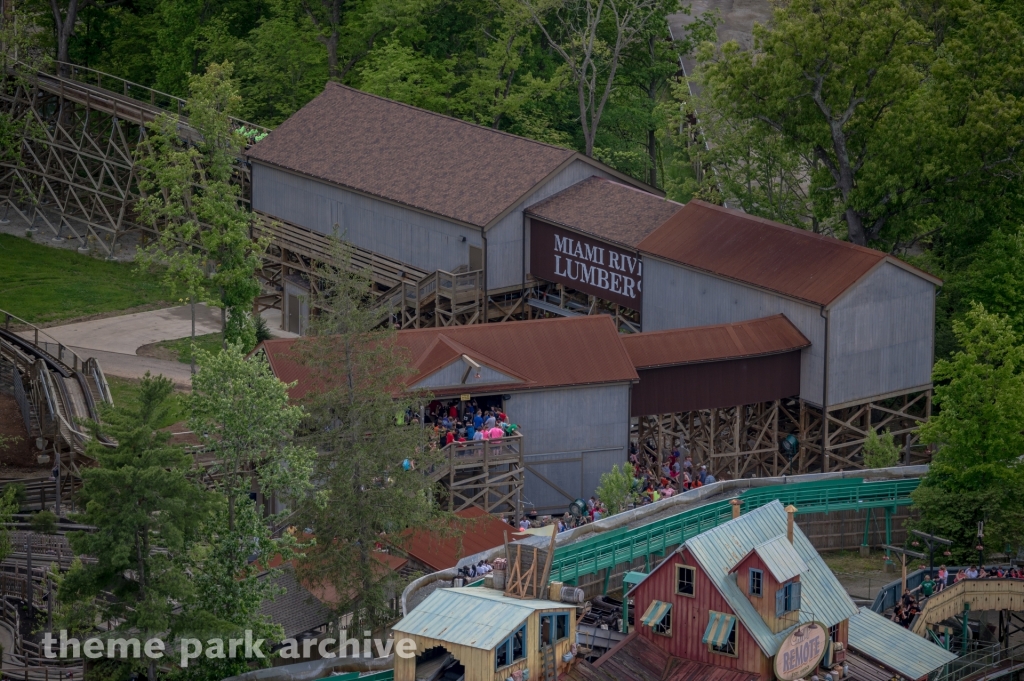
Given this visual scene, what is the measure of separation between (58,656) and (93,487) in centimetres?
556

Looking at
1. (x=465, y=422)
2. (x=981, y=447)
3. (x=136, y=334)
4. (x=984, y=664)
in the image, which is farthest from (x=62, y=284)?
(x=984, y=664)

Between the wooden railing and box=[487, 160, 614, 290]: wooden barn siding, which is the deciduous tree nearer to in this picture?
the wooden railing

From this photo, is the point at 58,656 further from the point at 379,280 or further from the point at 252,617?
the point at 379,280

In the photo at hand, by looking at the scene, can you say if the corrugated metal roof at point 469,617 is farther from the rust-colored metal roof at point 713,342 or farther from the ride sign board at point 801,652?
the rust-colored metal roof at point 713,342

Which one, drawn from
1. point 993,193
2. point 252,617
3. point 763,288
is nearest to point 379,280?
point 763,288

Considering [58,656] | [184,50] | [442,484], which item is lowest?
[58,656]

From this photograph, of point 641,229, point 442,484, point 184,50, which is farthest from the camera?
point 184,50

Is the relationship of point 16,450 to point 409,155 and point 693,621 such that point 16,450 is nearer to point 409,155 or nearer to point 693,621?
point 409,155

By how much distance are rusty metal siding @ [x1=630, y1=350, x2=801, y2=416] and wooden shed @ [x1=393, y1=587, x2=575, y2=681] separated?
14754 mm

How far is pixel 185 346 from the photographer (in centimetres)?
6638

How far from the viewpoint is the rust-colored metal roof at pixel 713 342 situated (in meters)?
56.1

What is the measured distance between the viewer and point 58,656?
140 ft

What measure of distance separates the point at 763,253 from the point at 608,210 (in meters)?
7.01

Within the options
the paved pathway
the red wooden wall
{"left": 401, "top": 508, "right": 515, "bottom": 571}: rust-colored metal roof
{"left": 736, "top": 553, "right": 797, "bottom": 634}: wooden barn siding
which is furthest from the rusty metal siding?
the paved pathway
